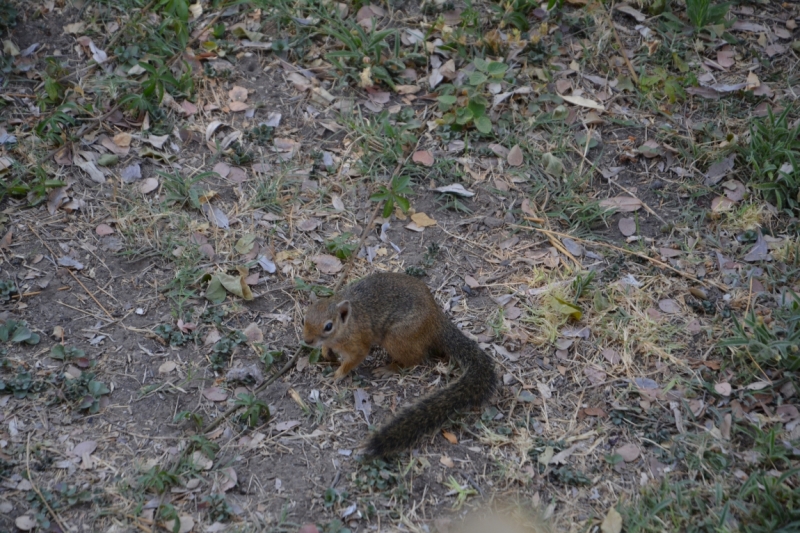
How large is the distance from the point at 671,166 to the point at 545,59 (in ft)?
4.61

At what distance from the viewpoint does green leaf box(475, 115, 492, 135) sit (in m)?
5.45

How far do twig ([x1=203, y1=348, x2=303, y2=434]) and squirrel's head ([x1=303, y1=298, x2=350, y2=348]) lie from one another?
0.18 meters

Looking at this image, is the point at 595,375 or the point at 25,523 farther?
the point at 595,375

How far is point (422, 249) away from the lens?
194 inches

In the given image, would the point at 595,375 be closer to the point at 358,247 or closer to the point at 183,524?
the point at 358,247

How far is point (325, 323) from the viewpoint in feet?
13.6

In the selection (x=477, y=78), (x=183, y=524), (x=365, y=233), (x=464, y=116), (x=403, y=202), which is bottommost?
(x=183, y=524)

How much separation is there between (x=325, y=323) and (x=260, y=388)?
0.54 meters

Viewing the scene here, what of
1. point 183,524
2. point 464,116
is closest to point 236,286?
point 183,524

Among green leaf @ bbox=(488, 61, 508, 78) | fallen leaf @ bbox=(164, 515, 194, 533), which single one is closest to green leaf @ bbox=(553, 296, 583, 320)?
green leaf @ bbox=(488, 61, 508, 78)

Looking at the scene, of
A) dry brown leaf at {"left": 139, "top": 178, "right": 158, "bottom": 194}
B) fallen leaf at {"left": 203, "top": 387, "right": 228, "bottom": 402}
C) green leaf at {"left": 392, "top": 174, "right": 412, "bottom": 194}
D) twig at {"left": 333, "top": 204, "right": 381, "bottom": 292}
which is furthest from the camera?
dry brown leaf at {"left": 139, "top": 178, "right": 158, "bottom": 194}

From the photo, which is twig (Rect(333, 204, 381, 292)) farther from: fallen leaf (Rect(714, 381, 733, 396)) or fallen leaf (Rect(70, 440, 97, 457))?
fallen leaf (Rect(714, 381, 733, 396))

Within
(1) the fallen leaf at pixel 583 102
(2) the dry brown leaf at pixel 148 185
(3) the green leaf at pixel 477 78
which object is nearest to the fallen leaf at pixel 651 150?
(1) the fallen leaf at pixel 583 102

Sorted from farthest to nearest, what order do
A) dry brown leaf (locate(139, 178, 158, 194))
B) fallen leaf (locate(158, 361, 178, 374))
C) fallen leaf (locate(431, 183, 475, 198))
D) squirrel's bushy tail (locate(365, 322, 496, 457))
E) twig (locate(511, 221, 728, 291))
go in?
1. fallen leaf (locate(431, 183, 475, 198))
2. dry brown leaf (locate(139, 178, 158, 194))
3. twig (locate(511, 221, 728, 291))
4. fallen leaf (locate(158, 361, 178, 374))
5. squirrel's bushy tail (locate(365, 322, 496, 457))
